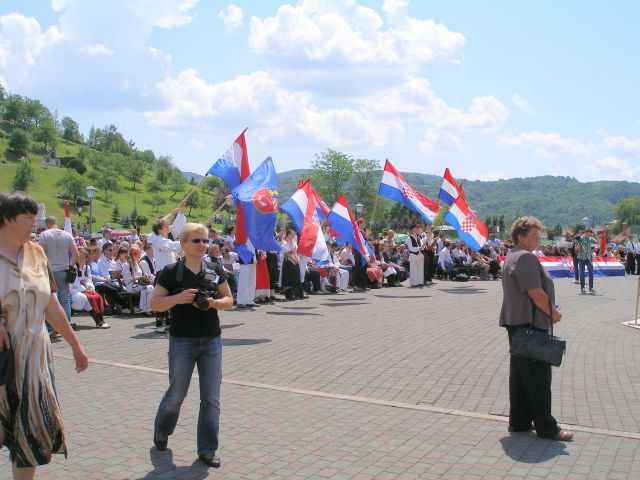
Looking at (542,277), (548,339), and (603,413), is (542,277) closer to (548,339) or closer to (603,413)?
(548,339)

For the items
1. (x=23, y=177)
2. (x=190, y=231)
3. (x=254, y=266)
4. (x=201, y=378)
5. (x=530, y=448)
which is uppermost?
(x=23, y=177)

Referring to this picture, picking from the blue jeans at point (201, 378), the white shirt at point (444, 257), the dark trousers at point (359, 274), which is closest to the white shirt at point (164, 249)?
the blue jeans at point (201, 378)

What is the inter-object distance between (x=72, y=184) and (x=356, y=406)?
126 meters

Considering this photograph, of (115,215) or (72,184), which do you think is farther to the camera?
(72,184)

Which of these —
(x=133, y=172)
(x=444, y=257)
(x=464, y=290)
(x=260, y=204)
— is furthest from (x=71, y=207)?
(x=260, y=204)

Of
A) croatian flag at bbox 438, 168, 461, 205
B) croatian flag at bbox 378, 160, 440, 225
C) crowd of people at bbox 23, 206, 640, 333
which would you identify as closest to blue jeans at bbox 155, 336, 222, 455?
crowd of people at bbox 23, 206, 640, 333

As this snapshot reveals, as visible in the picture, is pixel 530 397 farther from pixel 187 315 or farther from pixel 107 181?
pixel 107 181

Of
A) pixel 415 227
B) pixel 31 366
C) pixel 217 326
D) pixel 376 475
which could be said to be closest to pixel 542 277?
pixel 376 475

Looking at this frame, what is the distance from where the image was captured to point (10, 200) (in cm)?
394

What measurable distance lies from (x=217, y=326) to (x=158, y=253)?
7678mm

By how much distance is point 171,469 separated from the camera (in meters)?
5.00

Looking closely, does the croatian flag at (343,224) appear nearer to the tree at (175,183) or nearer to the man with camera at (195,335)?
the man with camera at (195,335)

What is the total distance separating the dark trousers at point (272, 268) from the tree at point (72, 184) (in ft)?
362

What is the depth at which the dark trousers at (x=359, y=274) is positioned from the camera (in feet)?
68.0
